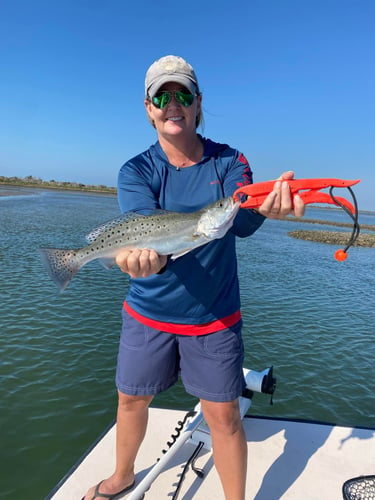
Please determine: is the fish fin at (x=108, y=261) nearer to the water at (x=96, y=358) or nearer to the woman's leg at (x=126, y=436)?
the woman's leg at (x=126, y=436)

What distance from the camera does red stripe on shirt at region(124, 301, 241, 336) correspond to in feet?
10.8

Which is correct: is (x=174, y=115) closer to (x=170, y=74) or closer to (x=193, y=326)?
(x=170, y=74)

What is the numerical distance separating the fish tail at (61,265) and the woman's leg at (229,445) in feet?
6.08

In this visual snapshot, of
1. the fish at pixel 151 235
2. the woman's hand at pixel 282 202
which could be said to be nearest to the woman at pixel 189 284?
the fish at pixel 151 235

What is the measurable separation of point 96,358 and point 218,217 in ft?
22.4

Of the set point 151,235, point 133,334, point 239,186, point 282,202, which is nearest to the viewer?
point 282,202

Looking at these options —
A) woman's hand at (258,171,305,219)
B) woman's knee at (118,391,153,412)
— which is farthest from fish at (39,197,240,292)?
woman's knee at (118,391,153,412)

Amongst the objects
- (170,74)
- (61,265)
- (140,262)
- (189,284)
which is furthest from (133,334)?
(170,74)

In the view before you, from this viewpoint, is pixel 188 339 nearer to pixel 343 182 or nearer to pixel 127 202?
pixel 127 202

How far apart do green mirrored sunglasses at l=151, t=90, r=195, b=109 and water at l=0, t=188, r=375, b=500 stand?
5.24 metres

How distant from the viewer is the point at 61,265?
3756 millimetres

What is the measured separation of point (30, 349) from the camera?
341 inches

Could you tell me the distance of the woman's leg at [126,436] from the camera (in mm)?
3651

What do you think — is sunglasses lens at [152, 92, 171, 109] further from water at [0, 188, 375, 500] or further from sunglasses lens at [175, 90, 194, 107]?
water at [0, 188, 375, 500]
